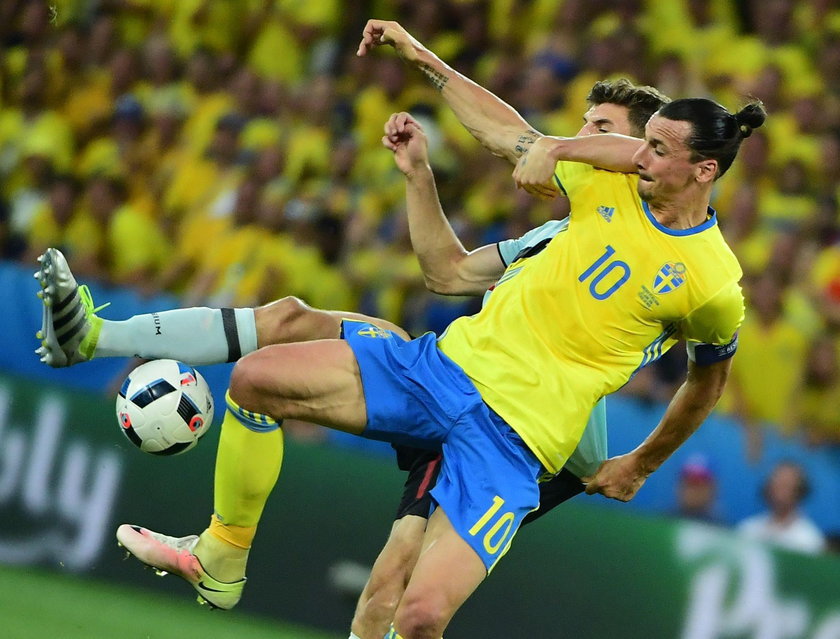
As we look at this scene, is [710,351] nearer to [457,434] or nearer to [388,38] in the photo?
[457,434]

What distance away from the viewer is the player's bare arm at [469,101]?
5.30 meters

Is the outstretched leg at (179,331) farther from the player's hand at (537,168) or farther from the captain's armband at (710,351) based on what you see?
the captain's armband at (710,351)

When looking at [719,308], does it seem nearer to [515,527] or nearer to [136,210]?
[515,527]

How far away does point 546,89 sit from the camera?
965cm

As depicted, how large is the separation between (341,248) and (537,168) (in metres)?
4.53

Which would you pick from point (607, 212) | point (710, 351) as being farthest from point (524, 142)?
point (710, 351)

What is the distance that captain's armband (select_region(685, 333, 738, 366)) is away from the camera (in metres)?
5.49

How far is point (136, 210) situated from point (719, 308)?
20.2 feet

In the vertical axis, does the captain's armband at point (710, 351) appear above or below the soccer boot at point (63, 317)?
above

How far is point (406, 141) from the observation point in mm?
5711

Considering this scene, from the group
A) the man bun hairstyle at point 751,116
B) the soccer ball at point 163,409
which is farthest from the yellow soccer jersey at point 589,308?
the soccer ball at point 163,409

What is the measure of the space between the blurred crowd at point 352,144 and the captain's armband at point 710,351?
2383 millimetres

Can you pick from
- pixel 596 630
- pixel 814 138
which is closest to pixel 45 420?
pixel 596 630

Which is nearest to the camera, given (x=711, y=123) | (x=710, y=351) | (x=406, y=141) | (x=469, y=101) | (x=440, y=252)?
(x=711, y=123)
